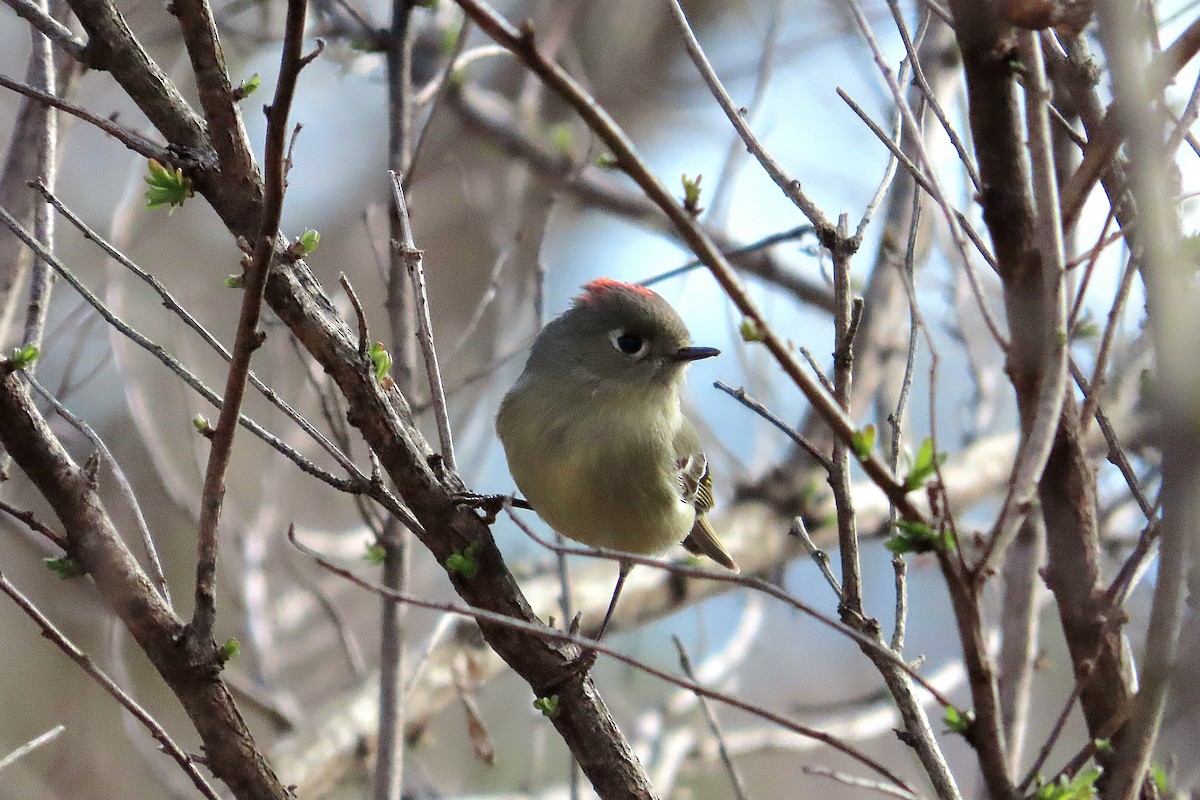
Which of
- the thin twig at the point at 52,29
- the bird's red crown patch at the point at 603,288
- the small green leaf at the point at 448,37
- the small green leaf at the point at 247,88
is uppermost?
the small green leaf at the point at 448,37

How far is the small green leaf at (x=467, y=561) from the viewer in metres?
2.17

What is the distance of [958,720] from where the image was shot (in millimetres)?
1262

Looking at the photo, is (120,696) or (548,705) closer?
(120,696)

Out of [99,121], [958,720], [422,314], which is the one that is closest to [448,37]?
[422,314]

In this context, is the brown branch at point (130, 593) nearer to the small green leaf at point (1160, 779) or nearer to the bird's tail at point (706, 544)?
the small green leaf at point (1160, 779)

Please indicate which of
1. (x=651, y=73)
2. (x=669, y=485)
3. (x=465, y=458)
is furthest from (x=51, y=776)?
(x=651, y=73)

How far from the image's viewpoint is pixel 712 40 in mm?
8555

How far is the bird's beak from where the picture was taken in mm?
3010

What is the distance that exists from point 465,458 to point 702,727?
5.77 feet

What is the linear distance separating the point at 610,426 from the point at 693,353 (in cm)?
32

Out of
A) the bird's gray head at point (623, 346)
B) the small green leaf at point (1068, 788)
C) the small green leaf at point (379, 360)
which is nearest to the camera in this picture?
the small green leaf at point (1068, 788)

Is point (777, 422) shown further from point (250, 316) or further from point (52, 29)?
point (52, 29)

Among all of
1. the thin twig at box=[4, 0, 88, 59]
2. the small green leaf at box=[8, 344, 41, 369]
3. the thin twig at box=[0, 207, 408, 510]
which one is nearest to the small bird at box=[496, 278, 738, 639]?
the thin twig at box=[0, 207, 408, 510]

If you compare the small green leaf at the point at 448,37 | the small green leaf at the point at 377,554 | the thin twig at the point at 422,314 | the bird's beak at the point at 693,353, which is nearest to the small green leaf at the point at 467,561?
the thin twig at the point at 422,314
